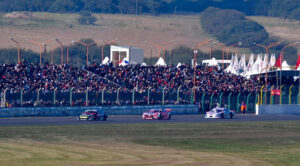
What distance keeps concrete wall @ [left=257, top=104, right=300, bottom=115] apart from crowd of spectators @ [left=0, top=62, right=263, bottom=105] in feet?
10.5

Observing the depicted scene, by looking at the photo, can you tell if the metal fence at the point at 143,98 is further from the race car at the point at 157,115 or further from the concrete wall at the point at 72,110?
the race car at the point at 157,115

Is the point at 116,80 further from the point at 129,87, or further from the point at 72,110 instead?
the point at 72,110

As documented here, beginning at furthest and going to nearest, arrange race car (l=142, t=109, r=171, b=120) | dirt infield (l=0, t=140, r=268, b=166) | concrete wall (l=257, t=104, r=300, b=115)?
concrete wall (l=257, t=104, r=300, b=115) < race car (l=142, t=109, r=171, b=120) < dirt infield (l=0, t=140, r=268, b=166)

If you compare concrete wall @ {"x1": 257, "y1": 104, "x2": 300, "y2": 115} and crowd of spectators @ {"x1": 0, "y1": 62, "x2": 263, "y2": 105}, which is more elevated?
crowd of spectators @ {"x1": 0, "y1": 62, "x2": 263, "y2": 105}

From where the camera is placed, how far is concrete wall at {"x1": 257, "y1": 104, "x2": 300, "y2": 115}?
77938 mm

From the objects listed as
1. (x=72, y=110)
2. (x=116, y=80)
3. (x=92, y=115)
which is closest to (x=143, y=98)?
(x=116, y=80)

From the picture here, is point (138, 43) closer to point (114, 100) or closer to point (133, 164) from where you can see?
point (114, 100)

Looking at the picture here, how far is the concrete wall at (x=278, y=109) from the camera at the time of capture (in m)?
77.9

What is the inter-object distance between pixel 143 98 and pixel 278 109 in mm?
19028

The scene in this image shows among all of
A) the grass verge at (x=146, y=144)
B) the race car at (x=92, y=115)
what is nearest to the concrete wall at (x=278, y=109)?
the race car at (x=92, y=115)

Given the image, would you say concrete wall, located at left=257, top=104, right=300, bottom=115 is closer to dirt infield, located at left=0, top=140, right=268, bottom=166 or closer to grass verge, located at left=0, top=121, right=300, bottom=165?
grass verge, located at left=0, top=121, right=300, bottom=165

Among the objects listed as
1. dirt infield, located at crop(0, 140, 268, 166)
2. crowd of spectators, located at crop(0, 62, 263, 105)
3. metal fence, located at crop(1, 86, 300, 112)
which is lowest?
dirt infield, located at crop(0, 140, 268, 166)

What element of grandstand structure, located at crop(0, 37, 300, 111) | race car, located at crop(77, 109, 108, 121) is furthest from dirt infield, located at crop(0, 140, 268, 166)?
grandstand structure, located at crop(0, 37, 300, 111)

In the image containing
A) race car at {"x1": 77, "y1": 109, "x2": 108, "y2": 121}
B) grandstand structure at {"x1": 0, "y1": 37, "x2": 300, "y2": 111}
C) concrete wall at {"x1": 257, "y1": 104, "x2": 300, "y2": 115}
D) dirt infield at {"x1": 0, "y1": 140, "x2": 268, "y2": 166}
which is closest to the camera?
dirt infield at {"x1": 0, "y1": 140, "x2": 268, "y2": 166}
